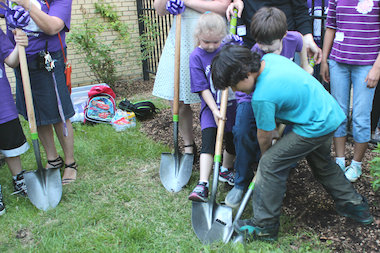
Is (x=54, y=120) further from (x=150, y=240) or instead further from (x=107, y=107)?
(x=107, y=107)

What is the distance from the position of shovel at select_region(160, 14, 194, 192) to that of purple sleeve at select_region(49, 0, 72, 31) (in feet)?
2.91

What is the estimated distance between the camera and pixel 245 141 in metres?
2.53

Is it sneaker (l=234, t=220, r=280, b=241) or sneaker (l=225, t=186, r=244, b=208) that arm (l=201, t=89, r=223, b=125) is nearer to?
sneaker (l=225, t=186, r=244, b=208)

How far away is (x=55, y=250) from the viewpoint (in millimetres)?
2328

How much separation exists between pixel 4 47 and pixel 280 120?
86.7 inches

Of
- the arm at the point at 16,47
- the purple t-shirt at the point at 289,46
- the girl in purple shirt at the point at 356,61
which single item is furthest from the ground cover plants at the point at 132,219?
the arm at the point at 16,47

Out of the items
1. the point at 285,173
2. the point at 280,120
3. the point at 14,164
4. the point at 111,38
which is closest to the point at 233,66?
the point at 280,120

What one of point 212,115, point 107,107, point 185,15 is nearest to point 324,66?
point 212,115

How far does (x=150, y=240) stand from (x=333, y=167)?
1279mm

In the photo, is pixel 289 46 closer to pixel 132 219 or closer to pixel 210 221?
pixel 210 221

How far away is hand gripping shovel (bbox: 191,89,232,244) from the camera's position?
2.29 meters

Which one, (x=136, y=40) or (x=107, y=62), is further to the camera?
(x=136, y=40)

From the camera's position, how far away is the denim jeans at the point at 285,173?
6.95 ft

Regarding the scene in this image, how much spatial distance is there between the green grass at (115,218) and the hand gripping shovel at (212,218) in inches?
2.4
